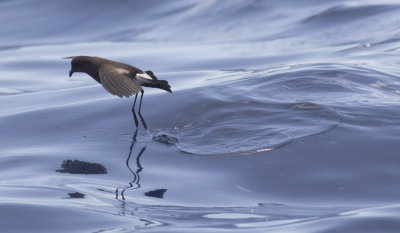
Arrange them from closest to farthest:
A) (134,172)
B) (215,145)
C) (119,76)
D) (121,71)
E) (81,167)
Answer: (134,172)
(81,167)
(215,145)
(119,76)
(121,71)

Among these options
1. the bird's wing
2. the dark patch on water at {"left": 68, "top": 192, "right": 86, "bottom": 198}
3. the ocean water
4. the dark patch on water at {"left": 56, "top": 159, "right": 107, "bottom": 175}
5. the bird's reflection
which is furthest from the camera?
the bird's wing

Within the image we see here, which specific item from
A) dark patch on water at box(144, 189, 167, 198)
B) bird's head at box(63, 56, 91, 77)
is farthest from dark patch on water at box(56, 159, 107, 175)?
bird's head at box(63, 56, 91, 77)

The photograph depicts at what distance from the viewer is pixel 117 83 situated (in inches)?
242

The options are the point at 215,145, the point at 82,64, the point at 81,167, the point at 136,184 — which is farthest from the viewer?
the point at 82,64

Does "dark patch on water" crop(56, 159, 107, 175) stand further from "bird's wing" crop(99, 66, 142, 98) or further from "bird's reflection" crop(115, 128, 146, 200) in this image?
"bird's wing" crop(99, 66, 142, 98)

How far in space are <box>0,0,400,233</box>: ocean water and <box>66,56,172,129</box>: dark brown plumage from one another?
426 mm

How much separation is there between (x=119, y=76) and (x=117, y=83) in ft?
Result: 0.58

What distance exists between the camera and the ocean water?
468 cm

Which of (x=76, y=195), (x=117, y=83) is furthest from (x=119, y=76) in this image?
(x=76, y=195)

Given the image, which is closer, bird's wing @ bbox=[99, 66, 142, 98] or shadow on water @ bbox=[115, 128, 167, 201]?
shadow on water @ bbox=[115, 128, 167, 201]

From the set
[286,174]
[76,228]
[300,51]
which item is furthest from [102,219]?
[300,51]

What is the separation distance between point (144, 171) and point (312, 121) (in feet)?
5.09

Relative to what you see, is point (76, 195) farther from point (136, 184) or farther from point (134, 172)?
point (134, 172)

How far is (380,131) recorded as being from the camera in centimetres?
612
